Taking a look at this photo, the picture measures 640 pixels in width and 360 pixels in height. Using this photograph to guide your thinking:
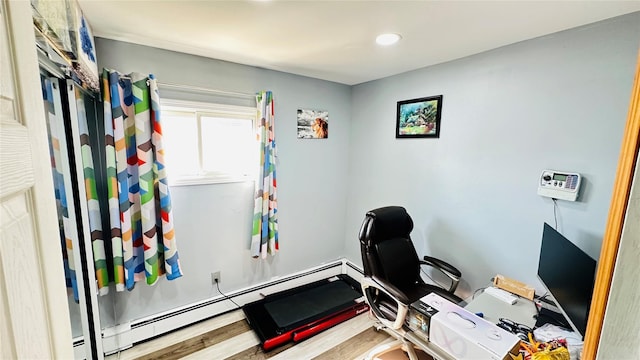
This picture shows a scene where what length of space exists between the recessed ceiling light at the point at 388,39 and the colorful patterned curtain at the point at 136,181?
1628 millimetres

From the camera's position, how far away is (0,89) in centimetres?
45

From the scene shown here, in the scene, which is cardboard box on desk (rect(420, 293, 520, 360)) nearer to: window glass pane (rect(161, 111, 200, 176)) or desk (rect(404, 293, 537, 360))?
desk (rect(404, 293, 537, 360))

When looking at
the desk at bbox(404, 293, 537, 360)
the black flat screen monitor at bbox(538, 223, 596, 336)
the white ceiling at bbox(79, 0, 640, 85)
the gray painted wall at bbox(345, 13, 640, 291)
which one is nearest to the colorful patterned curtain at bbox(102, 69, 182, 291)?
the white ceiling at bbox(79, 0, 640, 85)

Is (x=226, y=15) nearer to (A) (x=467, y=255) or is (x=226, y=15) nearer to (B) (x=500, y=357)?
(B) (x=500, y=357)

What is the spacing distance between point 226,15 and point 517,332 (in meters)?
2.34

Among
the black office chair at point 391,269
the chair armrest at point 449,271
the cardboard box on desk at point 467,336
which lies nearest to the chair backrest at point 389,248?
the black office chair at point 391,269

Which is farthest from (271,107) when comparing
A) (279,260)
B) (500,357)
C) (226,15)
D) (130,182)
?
(500,357)

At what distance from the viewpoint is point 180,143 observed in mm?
2154

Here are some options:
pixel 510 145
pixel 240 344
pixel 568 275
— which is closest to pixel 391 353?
pixel 240 344

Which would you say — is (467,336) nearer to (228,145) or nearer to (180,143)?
(228,145)

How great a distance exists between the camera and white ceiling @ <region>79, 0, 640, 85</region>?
1.30m

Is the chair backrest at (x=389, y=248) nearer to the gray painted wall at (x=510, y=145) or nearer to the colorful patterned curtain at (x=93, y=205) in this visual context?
the gray painted wall at (x=510, y=145)

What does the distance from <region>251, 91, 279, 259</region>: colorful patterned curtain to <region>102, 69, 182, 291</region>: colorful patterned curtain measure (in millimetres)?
735

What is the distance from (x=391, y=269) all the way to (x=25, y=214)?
6.40 feet
